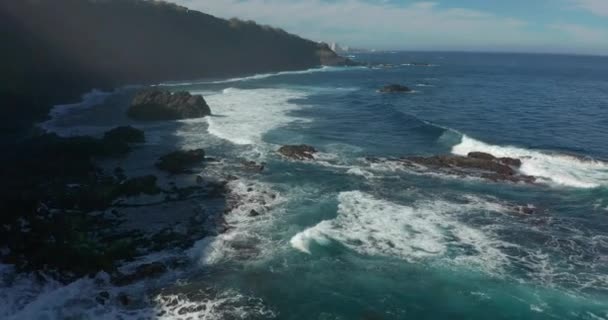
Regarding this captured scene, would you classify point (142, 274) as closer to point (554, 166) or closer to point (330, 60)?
point (554, 166)

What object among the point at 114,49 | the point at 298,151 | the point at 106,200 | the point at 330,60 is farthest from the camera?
the point at 330,60

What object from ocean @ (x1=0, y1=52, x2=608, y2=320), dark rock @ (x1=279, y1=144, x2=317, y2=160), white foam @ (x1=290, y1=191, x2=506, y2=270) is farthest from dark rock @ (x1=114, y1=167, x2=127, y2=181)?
white foam @ (x1=290, y1=191, x2=506, y2=270)

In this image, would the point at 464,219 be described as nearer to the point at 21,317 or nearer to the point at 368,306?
the point at 368,306

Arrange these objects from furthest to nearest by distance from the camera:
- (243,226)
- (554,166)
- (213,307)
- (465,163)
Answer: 1. (465,163)
2. (554,166)
3. (243,226)
4. (213,307)

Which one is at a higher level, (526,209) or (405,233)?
(526,209)

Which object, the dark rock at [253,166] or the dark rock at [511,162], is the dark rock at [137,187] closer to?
the dark rock at [253,166]

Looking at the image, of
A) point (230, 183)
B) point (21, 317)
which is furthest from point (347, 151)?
point (21, 317)

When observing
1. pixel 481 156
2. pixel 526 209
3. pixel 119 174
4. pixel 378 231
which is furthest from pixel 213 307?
pixel 481 156
